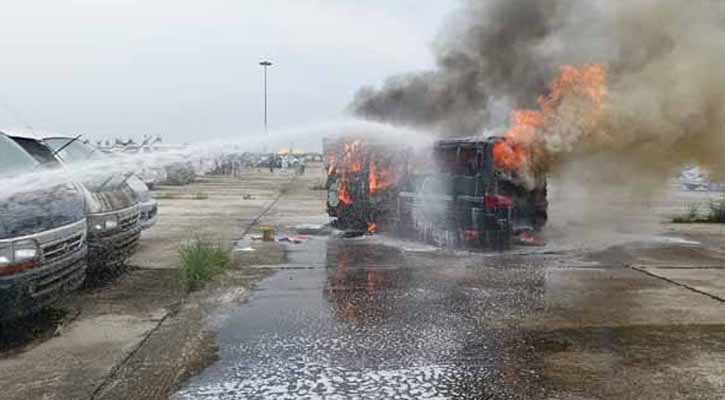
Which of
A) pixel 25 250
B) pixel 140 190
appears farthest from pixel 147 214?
pixel 25 250

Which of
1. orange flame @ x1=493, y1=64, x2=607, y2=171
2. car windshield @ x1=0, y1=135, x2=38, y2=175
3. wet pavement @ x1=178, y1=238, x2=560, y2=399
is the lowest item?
wet pavement @ x1=178, y1=238, x2=560, y2=399

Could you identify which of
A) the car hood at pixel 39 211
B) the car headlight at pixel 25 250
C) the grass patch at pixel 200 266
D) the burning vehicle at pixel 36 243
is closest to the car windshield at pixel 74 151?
the grass patch at pixel 200 266

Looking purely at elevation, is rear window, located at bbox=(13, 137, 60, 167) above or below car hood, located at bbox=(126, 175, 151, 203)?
above

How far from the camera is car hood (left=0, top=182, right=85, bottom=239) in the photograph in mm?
→ 5130

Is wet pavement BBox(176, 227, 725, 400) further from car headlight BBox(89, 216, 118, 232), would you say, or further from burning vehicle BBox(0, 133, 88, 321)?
car headlight BBox(89, 216, 118, 232)

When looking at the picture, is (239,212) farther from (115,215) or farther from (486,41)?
(115,215)

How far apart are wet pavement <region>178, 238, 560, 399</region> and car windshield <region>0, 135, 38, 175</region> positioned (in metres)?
2.57

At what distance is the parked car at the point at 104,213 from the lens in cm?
718

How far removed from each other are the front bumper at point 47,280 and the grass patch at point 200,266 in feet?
5.29

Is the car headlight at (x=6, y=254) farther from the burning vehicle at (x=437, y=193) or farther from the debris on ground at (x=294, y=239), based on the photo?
the burning vehicle at (x=437, y=193)

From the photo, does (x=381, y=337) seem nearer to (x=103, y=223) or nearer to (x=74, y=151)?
(x=103, y=223)

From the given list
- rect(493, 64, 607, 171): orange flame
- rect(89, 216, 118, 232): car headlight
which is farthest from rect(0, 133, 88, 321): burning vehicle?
rect(493, 64, 607, 171): orange flame

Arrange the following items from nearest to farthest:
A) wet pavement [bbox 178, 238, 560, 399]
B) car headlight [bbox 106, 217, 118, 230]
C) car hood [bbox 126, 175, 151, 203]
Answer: wet pavement [bbox 178, 238, 560, 399]
car headlight [bbox 106, 217, 118, 230]
car hood [bbox 126, 175, 151, 203]

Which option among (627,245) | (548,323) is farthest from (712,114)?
(548,323)
